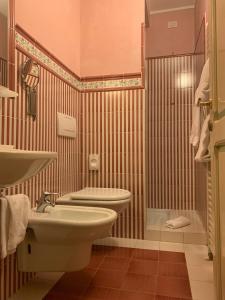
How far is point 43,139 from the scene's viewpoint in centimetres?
175

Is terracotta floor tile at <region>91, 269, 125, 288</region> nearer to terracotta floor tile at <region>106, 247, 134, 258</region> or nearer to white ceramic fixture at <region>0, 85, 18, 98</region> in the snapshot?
terracotta floor tile at <region>106, 247, 134, 258</region>

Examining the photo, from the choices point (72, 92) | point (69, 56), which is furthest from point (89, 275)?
point (69, 56)

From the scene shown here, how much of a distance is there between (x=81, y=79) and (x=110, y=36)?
49cm

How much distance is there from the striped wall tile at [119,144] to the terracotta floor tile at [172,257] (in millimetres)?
318

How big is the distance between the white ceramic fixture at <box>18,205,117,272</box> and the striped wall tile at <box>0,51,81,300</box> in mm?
128

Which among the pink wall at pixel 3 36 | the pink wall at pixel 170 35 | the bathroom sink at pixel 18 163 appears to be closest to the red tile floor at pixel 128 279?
the bathroom sink at pixel 18 163

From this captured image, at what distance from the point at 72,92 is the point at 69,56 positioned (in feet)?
1.02

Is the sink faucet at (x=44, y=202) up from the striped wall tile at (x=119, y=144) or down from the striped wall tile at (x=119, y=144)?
down

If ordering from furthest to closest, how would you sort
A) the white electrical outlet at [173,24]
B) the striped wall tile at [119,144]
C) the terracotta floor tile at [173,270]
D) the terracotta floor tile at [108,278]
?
the white electrical outlet at [173,24]
the striped wall tile at [119,144]
the terracotta floor tile at [173,270]
the terracotta floor tile at [108,278]

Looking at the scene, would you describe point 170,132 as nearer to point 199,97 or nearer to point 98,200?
point 199,97

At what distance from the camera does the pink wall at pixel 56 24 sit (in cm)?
161

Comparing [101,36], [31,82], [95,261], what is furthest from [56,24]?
[95,261]

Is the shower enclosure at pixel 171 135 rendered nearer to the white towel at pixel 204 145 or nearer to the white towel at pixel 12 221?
the white towel at pixel 204 145

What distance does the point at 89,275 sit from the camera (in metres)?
1.66
